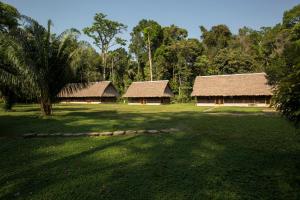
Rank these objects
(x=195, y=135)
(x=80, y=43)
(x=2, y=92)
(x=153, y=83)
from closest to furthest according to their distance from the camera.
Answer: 1. (x=195, y=135)
2. (x=2, y=92)
3. (x=80, y=43)
4. (x=153, y=83)

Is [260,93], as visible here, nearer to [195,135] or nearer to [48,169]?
[195,135]

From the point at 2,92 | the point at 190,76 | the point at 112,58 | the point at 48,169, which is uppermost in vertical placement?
the point at 112,58

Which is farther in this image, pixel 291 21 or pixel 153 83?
pixel 153 83

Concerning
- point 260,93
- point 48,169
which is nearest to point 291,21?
point 260,93

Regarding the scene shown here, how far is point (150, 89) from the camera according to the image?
4334 centimetres

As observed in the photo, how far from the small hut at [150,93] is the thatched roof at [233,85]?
Result: 6.09 metres

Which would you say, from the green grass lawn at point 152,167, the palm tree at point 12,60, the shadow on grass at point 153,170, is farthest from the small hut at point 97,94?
the shadow on grass at point 153,170

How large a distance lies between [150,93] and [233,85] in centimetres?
1358

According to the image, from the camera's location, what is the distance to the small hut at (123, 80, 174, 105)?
139 feet

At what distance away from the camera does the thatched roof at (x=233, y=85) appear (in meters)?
33.9

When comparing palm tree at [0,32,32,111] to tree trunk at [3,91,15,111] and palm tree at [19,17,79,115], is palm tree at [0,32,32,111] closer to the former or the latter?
palm tree at [19,17,79,115]

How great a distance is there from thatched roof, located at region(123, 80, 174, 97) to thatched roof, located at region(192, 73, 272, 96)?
593 cm

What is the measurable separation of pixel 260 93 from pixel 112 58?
3648 centimetres

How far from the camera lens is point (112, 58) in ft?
195
